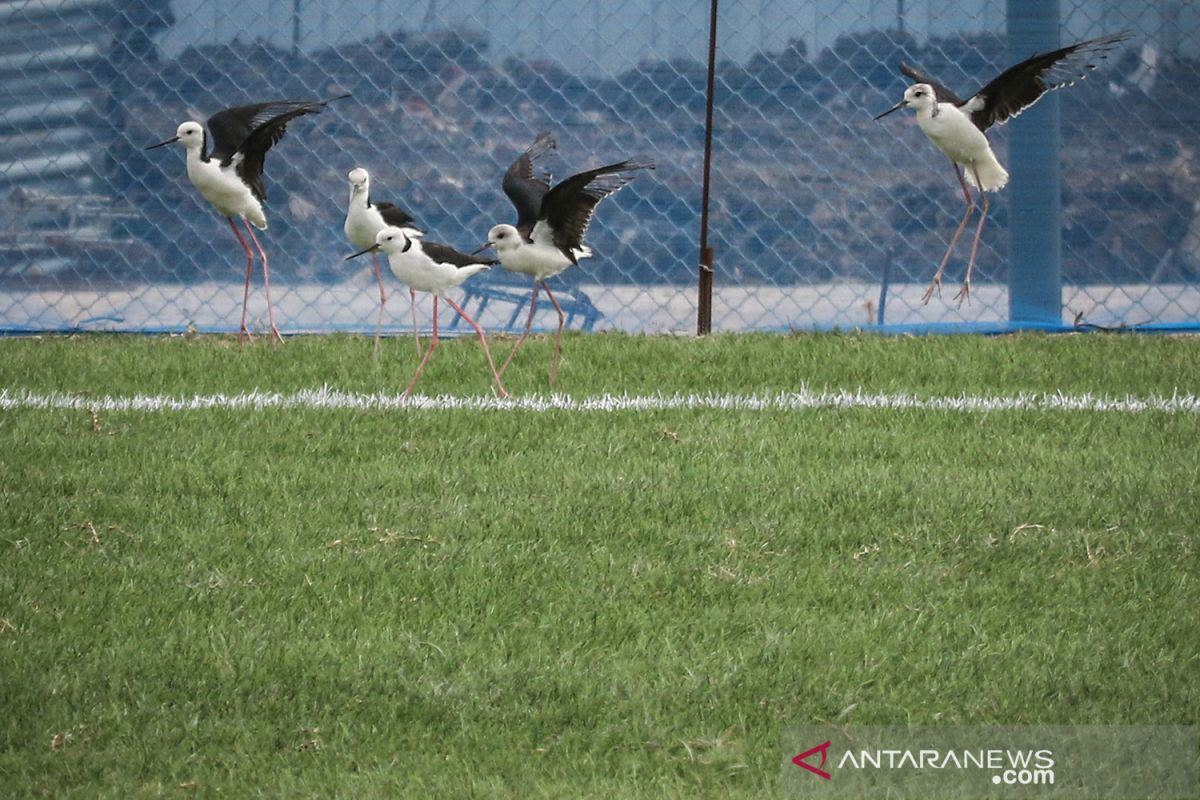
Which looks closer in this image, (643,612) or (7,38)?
(643,612)

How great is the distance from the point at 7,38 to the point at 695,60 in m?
3.81

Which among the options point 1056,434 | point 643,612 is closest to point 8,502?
point 643,612

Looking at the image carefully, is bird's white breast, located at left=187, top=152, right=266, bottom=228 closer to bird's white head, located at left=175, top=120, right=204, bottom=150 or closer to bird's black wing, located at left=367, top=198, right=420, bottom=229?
bird's white head, located at left=175, top=120, right=204, bottom=150

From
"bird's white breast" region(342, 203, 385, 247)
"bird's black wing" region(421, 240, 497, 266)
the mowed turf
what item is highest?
"bird's white breast" region(342, 203, 385, 247)

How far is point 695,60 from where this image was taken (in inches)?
356

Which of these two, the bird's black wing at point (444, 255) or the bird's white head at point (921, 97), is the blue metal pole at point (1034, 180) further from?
the bird's black wing at point (444, 255)

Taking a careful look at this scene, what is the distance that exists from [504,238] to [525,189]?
2.91ft

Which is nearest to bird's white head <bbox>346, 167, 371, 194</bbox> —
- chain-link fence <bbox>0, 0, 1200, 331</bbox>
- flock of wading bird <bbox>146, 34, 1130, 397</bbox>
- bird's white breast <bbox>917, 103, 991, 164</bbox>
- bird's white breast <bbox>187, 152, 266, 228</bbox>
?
flock of wading bird <bbox>146, 34, 1130, 397</bbox>

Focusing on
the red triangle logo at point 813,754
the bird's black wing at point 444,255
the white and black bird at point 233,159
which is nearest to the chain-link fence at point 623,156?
the white and black bird at point 233,159

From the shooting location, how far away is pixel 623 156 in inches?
357

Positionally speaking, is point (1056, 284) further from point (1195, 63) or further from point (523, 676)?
point (523, 676)

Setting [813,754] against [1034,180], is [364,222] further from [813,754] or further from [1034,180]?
[813,754]

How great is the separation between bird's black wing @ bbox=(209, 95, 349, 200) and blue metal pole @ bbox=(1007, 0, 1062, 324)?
11.8 ft

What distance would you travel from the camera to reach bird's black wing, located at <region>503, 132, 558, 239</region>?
23.5 ft
